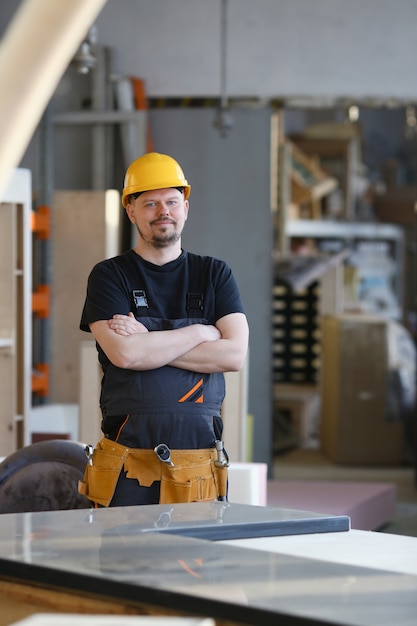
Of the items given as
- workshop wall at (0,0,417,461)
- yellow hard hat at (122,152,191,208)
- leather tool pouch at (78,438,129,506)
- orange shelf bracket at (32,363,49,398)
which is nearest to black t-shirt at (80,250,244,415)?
leather tool pouch at (78,438,129,506)

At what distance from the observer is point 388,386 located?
8.93m

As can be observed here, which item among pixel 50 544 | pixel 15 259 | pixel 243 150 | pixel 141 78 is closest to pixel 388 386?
pixel 243 150

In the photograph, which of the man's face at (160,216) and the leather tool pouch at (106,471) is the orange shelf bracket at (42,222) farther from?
the leather tool pouch at (106,471)

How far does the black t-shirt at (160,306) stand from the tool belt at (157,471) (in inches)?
5.3

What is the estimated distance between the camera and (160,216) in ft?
11.5

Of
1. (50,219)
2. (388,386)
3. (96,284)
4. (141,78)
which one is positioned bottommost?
(388,386)

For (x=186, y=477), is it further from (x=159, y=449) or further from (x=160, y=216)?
(x=160, y=216)

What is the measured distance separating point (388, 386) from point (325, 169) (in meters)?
4.15

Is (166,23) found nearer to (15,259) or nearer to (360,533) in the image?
(15,259)

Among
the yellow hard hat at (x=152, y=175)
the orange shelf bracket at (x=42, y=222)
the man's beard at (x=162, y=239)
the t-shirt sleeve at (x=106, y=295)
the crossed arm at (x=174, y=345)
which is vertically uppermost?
the orange shelf bracket at (x=42, y=222)

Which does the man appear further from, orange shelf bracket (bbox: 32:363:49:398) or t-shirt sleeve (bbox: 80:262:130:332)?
orange shelf bracket (bbox: 32:363:49:398)

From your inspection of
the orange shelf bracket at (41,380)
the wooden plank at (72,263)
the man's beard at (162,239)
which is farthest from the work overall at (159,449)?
the wooden plank at (72,263)

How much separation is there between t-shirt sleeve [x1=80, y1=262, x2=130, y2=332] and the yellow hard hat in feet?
0.95

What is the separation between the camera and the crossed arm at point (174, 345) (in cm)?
Answer: 336
